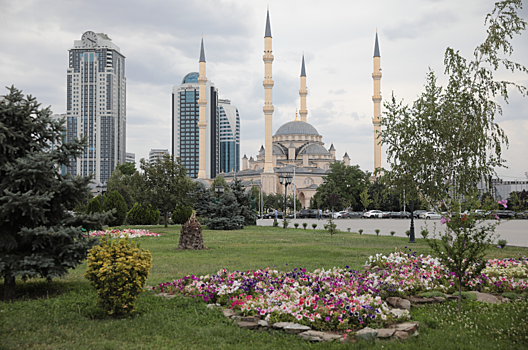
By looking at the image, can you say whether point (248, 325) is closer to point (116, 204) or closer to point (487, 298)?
point (487, 298)

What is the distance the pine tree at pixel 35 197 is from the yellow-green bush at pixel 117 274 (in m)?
0.89

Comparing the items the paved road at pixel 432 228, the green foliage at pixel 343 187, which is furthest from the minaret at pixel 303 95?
the paved road at pixel 432 228

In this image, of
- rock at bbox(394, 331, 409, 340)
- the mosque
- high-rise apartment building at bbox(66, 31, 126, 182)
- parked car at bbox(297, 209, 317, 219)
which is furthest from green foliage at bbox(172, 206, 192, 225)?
high-rise apartment building at bbox(66, 31, 126, 182)

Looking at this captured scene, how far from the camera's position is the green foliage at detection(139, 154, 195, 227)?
79.6 ft

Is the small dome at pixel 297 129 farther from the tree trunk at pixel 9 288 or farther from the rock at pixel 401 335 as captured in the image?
the rock at pixel 401 335

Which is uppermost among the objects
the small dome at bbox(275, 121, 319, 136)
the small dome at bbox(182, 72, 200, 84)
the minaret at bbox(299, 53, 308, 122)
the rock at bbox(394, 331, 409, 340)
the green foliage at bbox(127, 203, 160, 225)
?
the small dome at bbox(182, 72, 200, 84)

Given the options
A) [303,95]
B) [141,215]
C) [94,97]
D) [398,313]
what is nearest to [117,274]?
[398,313]

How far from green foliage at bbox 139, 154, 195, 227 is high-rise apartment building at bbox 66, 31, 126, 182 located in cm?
10061

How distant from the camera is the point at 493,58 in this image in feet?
43.3

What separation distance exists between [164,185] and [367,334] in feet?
68.6

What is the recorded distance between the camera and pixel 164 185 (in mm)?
24641

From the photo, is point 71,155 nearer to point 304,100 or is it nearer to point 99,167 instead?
point 304,100

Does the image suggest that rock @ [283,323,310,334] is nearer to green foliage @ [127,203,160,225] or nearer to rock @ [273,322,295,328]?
rock @ [273,322,295,328]

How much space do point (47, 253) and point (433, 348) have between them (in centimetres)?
543
